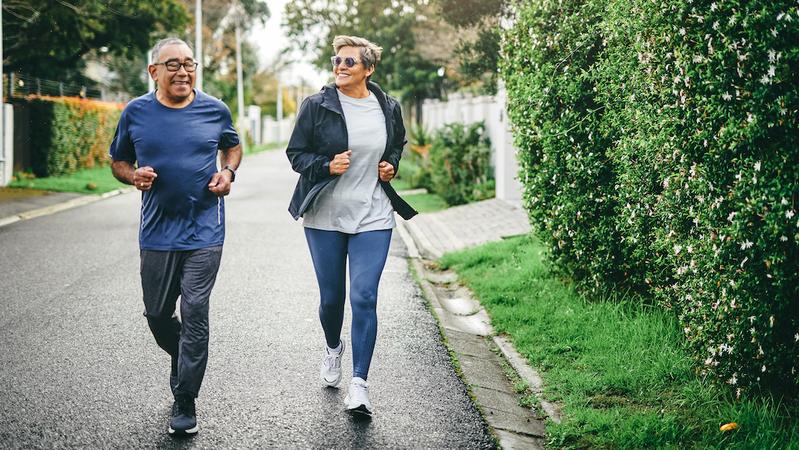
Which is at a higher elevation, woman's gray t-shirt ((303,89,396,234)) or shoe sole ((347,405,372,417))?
woman's gray t-shirt ((303,89,396,234))

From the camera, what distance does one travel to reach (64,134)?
22250 millimetres

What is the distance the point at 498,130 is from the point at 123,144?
47.4 ft

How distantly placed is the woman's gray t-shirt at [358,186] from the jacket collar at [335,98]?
0.04 m

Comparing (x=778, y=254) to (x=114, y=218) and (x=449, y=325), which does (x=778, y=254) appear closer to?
(x=449, y=325)

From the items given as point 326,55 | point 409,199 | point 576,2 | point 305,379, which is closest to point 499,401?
point 305,379

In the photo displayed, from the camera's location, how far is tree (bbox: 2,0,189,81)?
23188 millimetres

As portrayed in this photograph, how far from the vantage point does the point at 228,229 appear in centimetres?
1399

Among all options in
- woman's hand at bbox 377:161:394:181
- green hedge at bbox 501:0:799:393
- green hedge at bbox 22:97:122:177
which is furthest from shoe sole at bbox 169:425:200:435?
green hedge at bbox 22:97:122:177

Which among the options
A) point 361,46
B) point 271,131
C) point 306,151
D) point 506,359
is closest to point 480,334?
point 506,359

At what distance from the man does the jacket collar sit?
Answer: 0.58 meters

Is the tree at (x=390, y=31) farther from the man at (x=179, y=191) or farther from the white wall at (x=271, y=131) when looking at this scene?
the white wall at (x=271, y=131)

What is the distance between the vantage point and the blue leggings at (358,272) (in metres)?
5.05

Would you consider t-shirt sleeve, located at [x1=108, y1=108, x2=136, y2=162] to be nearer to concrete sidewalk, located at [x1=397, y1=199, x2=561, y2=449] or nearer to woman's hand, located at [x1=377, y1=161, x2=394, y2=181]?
woman's hand, located at [x1=377, y1=161, x2=394, y2=181]

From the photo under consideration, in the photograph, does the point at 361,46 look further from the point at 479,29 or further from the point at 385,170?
the point at 479,29
